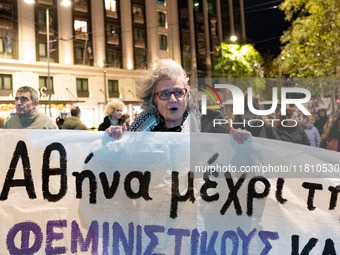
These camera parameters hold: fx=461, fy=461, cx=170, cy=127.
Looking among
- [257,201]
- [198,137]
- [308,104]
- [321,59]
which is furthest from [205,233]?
[321,59]

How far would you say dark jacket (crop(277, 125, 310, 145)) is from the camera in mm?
2594

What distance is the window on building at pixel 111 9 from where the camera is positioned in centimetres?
3284

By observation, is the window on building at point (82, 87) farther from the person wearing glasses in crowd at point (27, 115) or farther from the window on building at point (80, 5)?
the person wearing glasses in crowd at point (27, 115)

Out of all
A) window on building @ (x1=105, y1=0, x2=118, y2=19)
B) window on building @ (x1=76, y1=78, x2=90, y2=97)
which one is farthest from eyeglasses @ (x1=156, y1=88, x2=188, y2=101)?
window on building @ (x1=105, y1=0, x2=118, y2=19)

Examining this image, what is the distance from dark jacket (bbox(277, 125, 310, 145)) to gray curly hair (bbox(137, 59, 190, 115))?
2.05 feet

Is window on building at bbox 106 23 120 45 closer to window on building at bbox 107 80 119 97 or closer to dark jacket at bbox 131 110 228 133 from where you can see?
window on building at bbox 107 80 119 97

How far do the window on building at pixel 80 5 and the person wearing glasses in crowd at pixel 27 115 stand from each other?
28117mm

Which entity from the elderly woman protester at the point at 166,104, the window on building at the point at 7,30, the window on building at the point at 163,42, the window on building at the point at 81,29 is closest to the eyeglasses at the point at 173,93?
the elderly woman protester at the point at 166,104

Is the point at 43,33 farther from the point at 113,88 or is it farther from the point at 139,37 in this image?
the point at 139,37

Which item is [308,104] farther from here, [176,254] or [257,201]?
[176,254]

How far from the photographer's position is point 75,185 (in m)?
2.73

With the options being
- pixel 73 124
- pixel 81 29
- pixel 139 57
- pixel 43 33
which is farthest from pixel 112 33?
pixel 73 124

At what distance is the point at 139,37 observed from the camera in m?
34.5

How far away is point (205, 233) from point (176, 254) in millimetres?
200
